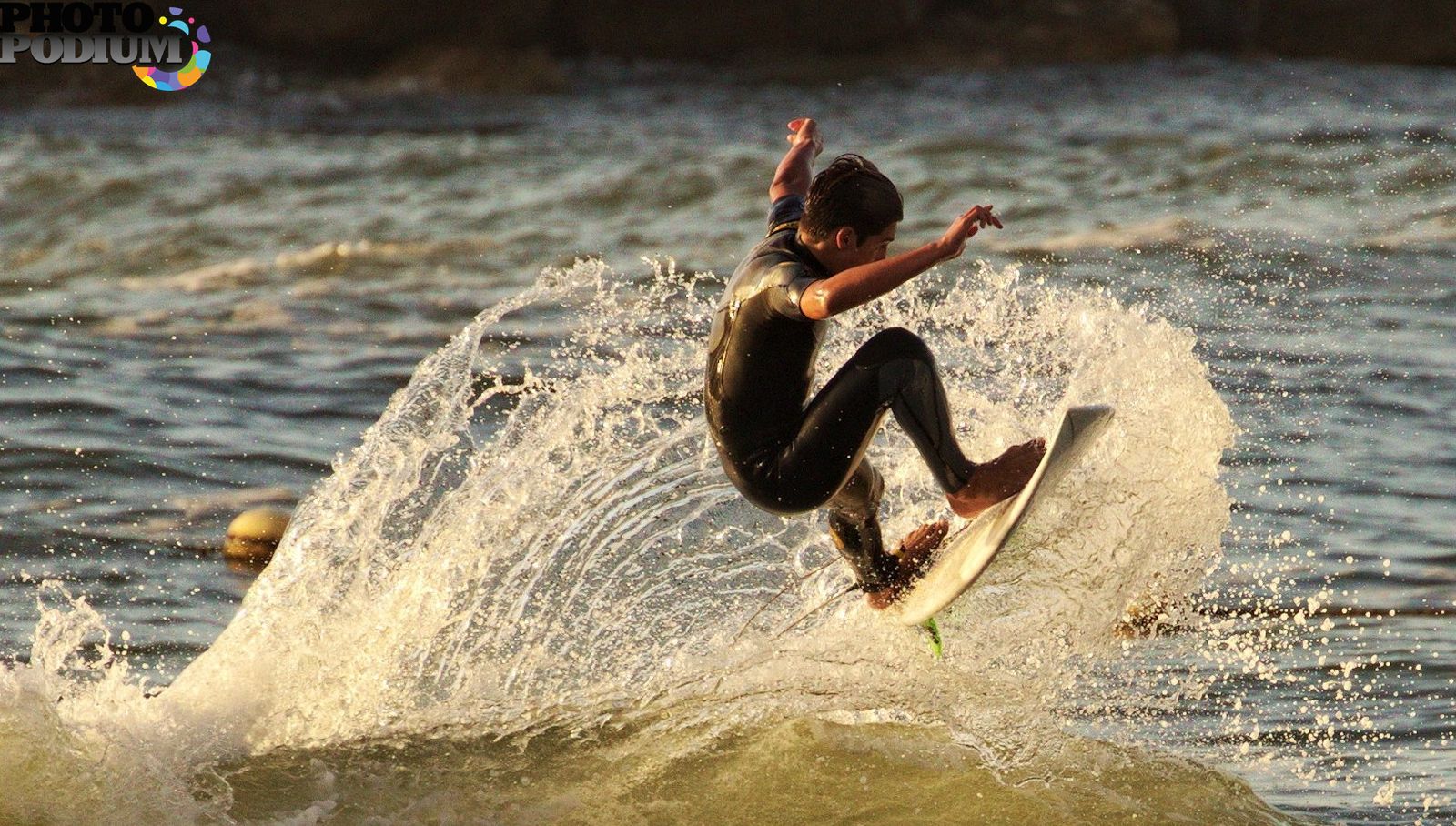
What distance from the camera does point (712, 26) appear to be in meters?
23.0

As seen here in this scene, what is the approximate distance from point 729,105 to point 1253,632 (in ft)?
46.4

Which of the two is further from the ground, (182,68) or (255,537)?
(182,68)

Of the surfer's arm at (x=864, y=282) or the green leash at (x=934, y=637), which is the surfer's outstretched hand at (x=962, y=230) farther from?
the green leash at (x=934, y=637)

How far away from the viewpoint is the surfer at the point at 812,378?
5.20 meters

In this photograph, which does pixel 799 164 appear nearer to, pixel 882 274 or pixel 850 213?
pixel 850 213

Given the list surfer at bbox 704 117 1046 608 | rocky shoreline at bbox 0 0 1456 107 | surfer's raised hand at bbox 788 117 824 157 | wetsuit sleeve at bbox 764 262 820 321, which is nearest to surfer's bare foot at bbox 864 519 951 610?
surfer at bbox 704 117 1046 608

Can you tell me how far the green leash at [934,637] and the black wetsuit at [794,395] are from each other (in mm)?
597

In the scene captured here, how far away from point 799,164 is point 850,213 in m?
0.76

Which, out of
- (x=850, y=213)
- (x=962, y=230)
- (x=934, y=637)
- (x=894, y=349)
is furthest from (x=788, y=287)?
(x=934, y=637)

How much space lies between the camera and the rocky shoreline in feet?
72.2

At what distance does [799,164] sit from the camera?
5.89 meters

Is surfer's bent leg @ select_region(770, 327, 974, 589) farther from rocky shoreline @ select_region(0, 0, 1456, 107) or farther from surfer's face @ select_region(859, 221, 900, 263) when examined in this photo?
rocky shoreline @ select_region(0, 0, 1456, 107)

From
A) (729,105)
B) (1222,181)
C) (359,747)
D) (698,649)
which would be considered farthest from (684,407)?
(729,105)

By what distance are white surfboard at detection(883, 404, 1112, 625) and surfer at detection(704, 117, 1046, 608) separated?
9 cm
